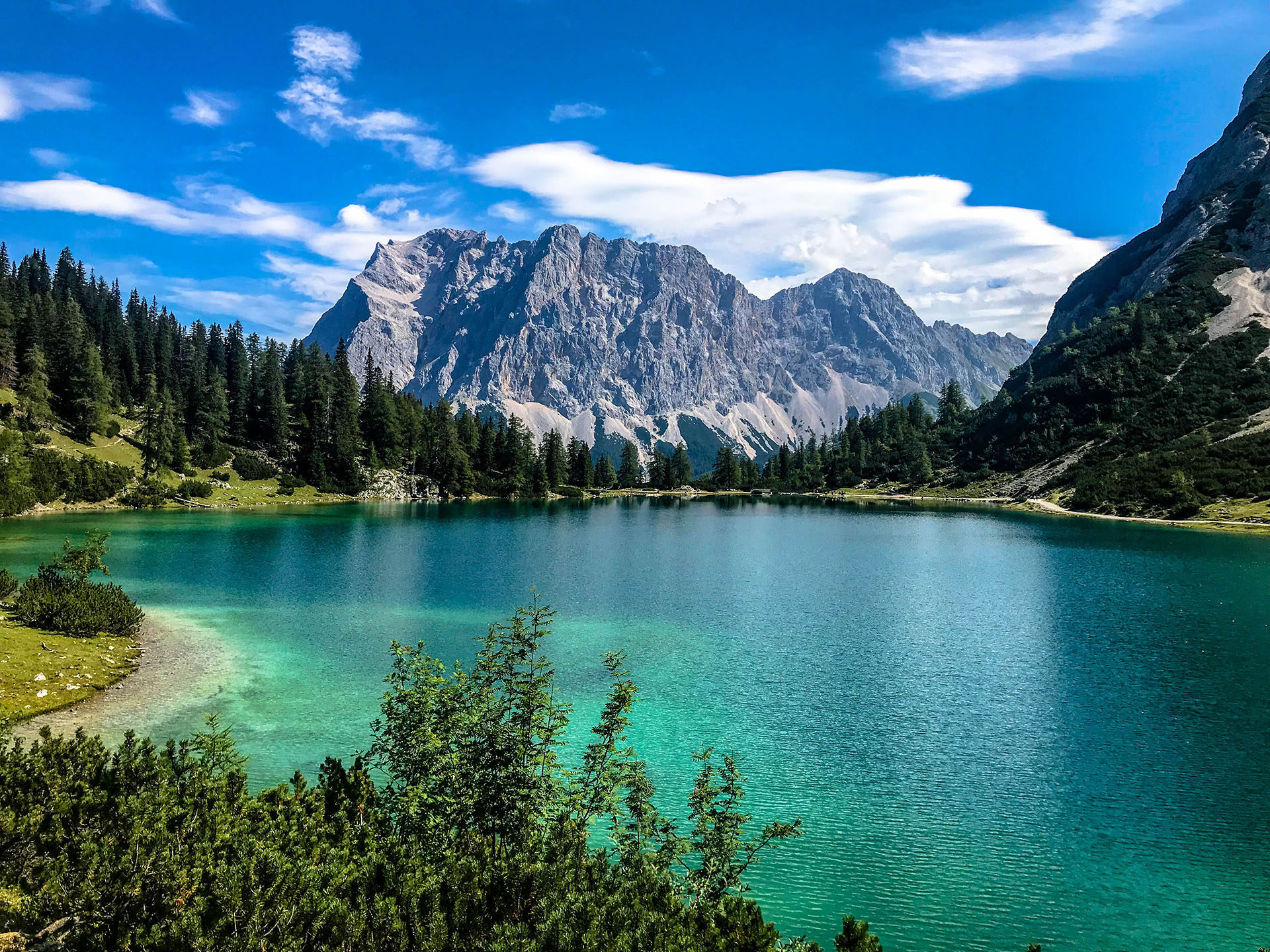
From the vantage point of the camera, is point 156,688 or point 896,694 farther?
point 896,694

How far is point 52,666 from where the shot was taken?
3241cm

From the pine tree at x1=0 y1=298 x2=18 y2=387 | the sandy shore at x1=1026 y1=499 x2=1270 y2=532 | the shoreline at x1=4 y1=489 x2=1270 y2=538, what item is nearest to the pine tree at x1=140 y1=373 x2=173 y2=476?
the shoreline at x1=4 y1=489 x2=1270 y2=538

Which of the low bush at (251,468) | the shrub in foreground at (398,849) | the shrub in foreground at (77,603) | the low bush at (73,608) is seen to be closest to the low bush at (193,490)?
the low bush at (251,468)

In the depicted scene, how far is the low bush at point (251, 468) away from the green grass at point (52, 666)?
448ft

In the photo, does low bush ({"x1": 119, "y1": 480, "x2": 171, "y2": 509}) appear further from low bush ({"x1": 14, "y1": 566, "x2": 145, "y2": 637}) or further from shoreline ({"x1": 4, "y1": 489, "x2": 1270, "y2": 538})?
low bush ({"x1": 14, "y1": 566, "x2": 145, "y2": 637})

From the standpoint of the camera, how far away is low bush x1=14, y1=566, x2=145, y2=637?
123ft

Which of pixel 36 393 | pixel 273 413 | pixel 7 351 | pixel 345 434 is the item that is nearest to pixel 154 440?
pixel 36 393

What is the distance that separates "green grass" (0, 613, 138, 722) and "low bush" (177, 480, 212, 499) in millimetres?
114544

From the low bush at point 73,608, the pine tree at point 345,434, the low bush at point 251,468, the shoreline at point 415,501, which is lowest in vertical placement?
the low bush at point 73,608

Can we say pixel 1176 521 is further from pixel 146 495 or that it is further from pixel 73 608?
pixel 146 495

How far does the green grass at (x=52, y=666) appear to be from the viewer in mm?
28844

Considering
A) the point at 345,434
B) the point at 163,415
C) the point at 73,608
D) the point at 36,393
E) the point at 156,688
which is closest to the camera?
the point at 156,688

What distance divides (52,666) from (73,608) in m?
6.74

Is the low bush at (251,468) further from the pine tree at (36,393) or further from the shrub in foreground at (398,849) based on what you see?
the shrub in foreground at (398,849)
